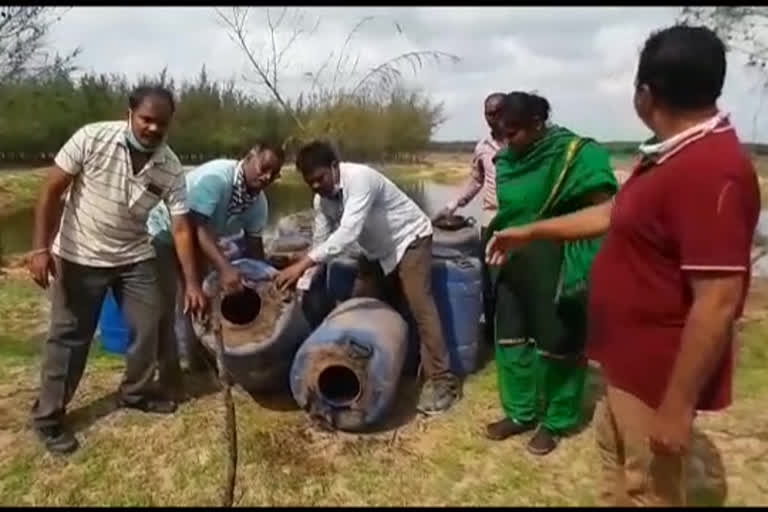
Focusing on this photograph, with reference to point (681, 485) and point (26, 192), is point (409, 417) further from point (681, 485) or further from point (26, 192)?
point (26, 192)

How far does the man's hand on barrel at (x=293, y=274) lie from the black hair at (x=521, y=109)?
1098 millimetres

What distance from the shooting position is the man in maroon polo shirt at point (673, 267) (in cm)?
Answer: 187

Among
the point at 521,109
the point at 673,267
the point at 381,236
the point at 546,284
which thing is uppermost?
the point at 521,109

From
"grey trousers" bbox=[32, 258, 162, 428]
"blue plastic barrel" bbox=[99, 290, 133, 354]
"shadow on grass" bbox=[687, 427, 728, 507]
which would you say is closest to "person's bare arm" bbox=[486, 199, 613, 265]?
"shadow on grass" bbox=[687, 427, 728, 507]

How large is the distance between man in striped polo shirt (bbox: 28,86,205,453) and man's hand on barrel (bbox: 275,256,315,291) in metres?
0.40

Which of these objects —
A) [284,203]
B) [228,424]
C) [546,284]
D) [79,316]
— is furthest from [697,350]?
[284,203]

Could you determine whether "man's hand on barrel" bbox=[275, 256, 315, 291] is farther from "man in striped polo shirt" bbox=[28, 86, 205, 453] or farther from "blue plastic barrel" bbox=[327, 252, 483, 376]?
"blue plastic barrel" bbox=[327, 252, 483, 376]

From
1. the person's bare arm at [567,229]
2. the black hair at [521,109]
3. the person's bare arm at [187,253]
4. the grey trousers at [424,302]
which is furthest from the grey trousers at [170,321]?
the person's bare arm at [567,229]

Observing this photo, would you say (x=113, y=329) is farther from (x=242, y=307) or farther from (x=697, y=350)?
(x=697, y=350)

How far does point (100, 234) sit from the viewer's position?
3.74 meters

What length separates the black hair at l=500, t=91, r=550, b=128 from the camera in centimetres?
346

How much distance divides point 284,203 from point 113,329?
8.85m

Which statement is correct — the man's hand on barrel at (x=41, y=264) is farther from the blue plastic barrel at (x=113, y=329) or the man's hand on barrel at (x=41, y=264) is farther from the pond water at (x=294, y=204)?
the pond water at (x=294, y=204)

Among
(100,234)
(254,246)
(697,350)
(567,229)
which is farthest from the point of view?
(254,246)
